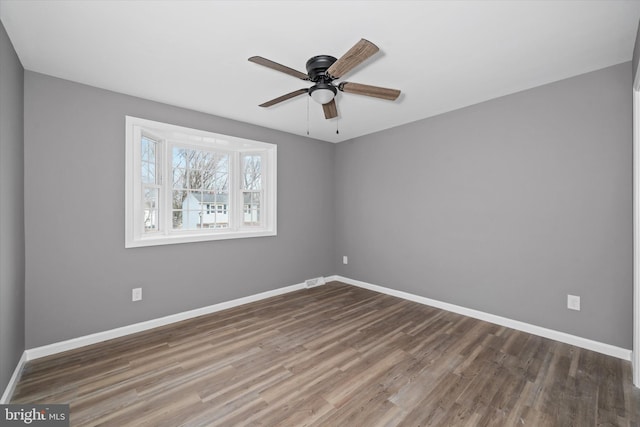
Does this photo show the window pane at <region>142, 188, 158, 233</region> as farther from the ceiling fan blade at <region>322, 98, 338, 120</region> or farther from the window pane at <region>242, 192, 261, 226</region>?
the ceiling fan blade at <region>322, 98, 338, 120</region>

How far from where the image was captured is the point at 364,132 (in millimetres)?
4488

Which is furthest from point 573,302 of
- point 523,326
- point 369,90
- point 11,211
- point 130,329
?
point 11,211

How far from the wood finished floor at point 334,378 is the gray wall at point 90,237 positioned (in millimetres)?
337

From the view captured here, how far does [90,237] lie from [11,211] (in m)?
0.73

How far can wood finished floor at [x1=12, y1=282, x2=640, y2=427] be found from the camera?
178 centimetres

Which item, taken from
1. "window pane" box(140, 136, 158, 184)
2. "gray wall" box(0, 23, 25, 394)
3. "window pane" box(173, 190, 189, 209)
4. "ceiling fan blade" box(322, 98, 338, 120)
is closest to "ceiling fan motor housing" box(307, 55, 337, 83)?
"ceiling fan blade" box(322, 98, 338, 120)

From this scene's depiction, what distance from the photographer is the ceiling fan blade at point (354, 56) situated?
5.32 feet

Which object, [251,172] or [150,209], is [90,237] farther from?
[251,172]

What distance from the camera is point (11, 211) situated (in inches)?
80.8

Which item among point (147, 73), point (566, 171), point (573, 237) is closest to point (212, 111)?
point (147, 73)

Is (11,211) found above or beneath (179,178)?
beneath

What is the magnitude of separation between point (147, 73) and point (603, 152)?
13.9 ft

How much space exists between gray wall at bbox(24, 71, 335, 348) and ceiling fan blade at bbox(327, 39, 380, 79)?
7.48 ft

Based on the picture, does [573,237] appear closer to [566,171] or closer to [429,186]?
[566,171]
